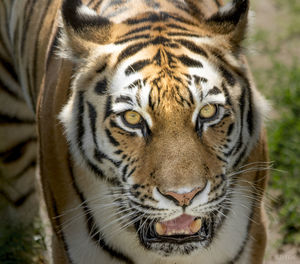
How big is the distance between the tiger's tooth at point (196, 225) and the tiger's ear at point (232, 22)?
621 mm

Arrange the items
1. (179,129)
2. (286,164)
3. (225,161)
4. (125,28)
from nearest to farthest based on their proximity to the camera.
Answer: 1. (179,129)
2. (225,161)
3. (125,28)
4. (286,164)

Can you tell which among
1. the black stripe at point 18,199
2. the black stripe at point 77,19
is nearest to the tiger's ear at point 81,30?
the black stripe at point 77,19

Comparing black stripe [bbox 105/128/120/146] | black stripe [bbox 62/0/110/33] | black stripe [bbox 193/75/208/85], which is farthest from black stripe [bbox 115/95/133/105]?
black stripe [bbox 62/0/110/33]

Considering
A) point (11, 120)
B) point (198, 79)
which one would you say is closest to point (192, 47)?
point (198, 79)

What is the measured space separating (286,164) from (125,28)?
1658mm

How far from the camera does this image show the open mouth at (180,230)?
2.24 m

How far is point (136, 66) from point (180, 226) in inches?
21.5

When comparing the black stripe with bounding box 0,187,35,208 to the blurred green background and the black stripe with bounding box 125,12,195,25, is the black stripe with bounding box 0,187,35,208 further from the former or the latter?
the black stripe with bounding box 125,12,195,25

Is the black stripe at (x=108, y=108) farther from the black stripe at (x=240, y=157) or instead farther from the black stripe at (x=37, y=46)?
the black stripe at (x=37, y=46)

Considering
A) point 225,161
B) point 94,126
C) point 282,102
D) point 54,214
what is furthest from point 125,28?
point 282,102

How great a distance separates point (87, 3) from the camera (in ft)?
8.95

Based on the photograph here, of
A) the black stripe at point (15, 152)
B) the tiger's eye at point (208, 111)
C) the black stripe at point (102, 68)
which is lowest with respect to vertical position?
the black stripe at point (15, 152)

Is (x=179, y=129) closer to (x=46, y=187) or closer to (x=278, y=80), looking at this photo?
(x=46, y=187)

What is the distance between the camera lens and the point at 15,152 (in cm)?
353
